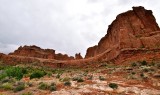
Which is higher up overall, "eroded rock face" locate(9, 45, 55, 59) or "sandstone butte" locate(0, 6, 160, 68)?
"eroded rock face" locate(9, 45, 55, 59)

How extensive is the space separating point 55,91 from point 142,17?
4638 cm

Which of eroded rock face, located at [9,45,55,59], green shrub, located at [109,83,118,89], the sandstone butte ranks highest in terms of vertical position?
eroded rock face, located at [9,45,55,59]

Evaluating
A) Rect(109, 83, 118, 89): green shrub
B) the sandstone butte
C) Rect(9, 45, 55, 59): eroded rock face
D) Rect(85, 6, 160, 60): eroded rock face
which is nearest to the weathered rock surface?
Rect(9, 45, 55, 59): eroded rock face

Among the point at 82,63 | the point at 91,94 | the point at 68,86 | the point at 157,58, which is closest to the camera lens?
the point at 91,94

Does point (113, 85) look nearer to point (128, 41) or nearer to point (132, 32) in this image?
point (128, 41)

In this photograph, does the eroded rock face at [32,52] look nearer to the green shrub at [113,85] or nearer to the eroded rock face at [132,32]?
the eroded rock face at [132,32]

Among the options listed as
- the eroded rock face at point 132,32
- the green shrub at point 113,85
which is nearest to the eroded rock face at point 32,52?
the eroded rock face at point 132,32

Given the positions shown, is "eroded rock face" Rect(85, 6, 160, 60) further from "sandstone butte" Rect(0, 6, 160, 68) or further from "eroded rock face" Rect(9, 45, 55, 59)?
"eroded rock face" Rect(9, 45, 55, 59)

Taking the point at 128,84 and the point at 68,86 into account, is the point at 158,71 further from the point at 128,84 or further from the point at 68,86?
the point at 68,86

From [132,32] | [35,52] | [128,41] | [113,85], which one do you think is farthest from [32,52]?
[113,85]

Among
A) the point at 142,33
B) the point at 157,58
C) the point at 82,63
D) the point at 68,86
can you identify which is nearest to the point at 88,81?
the point at 68,86

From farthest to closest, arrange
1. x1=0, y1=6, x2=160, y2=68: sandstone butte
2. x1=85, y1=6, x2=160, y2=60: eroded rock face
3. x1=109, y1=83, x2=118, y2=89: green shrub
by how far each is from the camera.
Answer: x1=85, y1=6, x2=160, y2=60: eroded rock face
x1=0, y1=6, x2=160, y2=68: sandstone butte
x1=109, y1=83, x2=118, y2=89: green shrub

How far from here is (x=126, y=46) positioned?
56625 millimetres

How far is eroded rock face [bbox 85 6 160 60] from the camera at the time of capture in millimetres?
56981
